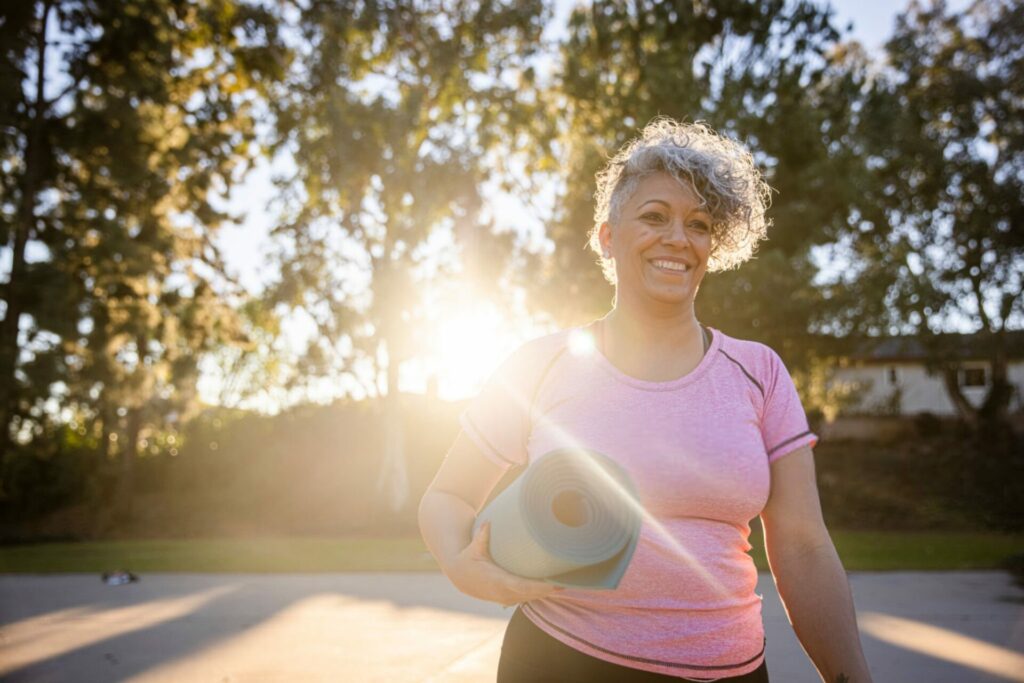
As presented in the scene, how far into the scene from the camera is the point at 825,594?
6.94ft

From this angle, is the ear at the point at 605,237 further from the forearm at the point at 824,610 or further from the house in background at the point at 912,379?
the house in background at the point at 912,379

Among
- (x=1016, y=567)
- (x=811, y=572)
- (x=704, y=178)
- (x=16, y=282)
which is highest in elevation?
(x=16, y=282)

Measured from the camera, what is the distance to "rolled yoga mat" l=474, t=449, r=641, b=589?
1.58 metres

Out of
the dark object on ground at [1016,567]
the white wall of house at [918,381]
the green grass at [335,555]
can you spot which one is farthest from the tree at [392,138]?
the white wall of house at [918,381]

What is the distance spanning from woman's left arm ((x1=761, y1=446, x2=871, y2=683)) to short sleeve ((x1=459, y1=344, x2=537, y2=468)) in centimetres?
61

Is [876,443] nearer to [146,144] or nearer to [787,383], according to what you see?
[146,144]

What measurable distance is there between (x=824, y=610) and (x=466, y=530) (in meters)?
0.86

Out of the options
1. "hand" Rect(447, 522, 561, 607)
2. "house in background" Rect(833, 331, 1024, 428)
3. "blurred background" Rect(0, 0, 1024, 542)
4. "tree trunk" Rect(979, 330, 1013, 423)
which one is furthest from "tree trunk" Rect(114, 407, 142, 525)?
"house in background" Rect(833, 331, 1024, 428)

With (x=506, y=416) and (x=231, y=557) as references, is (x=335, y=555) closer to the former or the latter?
(x=231, y=557)

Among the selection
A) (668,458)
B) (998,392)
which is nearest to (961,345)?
(998,392)

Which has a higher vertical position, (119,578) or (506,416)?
(506,416)

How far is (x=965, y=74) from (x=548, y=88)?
13176mm

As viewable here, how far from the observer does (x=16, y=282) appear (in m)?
18.3

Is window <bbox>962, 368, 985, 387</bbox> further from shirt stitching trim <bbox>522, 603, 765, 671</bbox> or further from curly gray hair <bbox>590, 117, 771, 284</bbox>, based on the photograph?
shirt stitching trim <bbox>522, 603, 765, 671</bbox>
